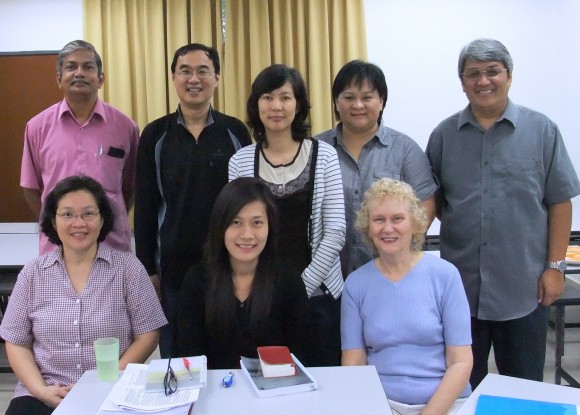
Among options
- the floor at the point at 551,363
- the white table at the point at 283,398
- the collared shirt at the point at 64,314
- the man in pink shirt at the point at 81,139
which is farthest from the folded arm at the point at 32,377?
the floor at the point at 551,363

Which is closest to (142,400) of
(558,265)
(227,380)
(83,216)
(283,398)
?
(227,380)

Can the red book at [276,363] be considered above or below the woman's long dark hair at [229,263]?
below

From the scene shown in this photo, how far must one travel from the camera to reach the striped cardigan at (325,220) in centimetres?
210

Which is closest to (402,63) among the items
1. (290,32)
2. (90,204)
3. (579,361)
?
(290,32)

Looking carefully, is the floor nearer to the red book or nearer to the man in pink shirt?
the man in pink shirt

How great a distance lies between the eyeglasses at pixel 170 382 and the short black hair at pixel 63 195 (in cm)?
80

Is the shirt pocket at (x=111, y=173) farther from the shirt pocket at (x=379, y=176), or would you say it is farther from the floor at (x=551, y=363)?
the floor at (x=551, y=363)

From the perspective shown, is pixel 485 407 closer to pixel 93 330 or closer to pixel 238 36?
pixel 93 330

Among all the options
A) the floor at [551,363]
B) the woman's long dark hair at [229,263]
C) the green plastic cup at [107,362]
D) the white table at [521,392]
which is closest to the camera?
the white table at [521,392]

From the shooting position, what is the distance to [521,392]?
4.98 ft

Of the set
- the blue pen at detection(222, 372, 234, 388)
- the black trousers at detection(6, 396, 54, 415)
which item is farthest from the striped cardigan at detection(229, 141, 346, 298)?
the black trousers at detection(6, 396, 54, 415)

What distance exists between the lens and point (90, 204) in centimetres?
207

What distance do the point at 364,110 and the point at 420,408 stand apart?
3.69 ft

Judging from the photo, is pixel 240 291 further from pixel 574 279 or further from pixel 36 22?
pixel 36 22
